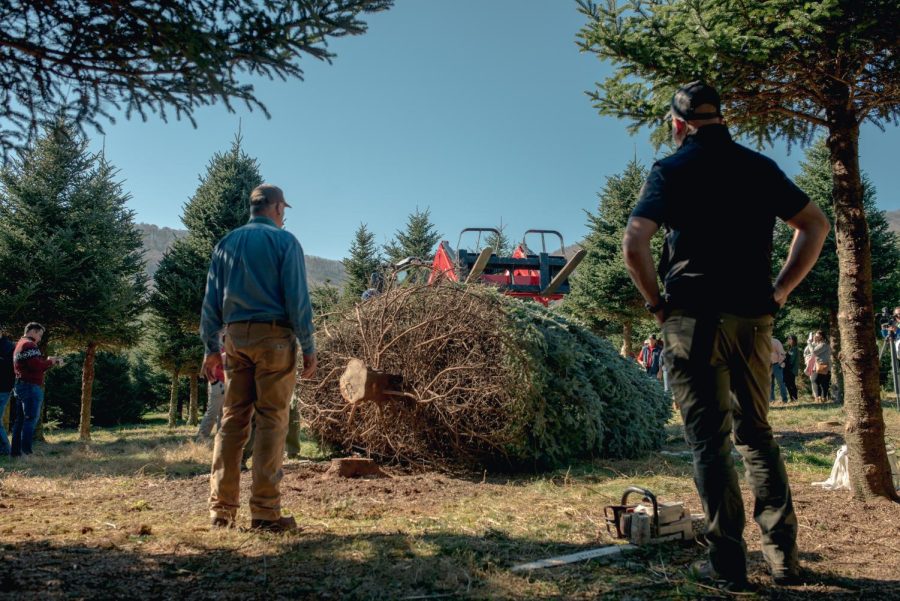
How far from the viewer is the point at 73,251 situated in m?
13.6

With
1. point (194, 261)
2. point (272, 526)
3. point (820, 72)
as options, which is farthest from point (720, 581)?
point (194, 261)

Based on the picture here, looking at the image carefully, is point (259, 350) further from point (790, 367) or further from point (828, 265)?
point (828, 265)

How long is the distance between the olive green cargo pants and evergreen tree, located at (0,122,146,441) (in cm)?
1329

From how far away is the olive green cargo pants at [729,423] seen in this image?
251 centimetres

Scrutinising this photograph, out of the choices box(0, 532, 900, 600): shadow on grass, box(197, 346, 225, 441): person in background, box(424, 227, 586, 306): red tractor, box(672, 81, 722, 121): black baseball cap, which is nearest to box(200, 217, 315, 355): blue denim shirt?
box(0, 532, 900, 600): shadow on grass

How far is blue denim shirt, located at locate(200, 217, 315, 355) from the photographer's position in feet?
12.2

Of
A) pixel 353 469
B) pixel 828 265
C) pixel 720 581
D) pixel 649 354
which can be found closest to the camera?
pixel 720 581

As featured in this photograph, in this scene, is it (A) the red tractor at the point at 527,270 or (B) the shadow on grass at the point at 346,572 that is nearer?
(B) the shadow on grass at the point at 346,572

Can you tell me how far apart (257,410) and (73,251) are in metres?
12.2

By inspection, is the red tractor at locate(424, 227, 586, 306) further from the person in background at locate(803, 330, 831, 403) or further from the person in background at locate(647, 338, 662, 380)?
the person in background at locate(803, 330, 831, 403)

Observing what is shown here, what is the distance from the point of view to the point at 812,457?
21.7 ft

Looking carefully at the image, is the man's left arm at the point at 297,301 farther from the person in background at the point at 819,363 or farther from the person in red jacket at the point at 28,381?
the person in background at the point at 819,363

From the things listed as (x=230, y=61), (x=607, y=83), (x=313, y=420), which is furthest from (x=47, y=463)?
(x=607, y=83)

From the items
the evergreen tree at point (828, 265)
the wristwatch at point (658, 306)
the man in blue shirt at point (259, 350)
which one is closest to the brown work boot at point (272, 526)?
the man in blue shirt at point (259, 350)
